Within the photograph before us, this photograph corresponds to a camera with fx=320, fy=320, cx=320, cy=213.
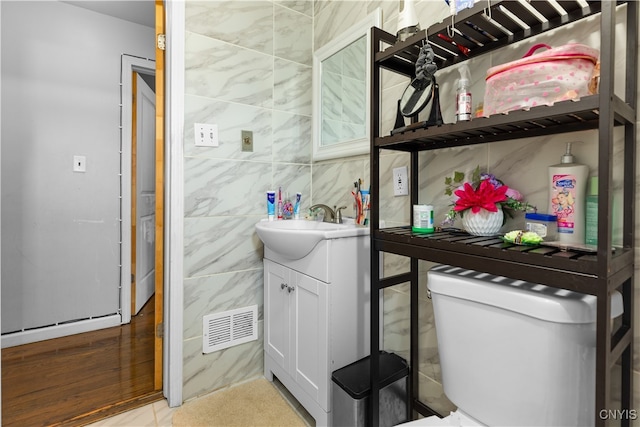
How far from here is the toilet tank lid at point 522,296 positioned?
683 millimetres

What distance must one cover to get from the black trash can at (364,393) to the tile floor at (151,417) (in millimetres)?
318

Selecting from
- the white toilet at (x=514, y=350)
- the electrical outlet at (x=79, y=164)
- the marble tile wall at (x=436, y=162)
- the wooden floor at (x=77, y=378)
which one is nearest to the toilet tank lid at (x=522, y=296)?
the white toilet at (x=514, y=350)

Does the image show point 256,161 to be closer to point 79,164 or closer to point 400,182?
point 400,182

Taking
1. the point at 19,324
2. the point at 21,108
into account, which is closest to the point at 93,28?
the point at 21,108

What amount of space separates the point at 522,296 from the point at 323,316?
2.40ft

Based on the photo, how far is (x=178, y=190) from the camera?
5.10 feet

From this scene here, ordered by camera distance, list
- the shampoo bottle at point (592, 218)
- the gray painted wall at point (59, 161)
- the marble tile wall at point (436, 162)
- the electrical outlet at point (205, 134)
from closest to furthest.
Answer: the shampoo bottle at point (592, 218) → the marble tile wall at point (436, 162) → the electrical outlet at point (205, 134) → the gray painted wall at point (59, 161)

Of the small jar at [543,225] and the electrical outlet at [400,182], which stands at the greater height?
the electrical outlet at [400,182]

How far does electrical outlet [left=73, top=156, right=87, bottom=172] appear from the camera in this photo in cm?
226

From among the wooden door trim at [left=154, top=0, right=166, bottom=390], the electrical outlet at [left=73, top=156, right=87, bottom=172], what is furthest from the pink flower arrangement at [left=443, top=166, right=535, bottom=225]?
the electrical outlet at [left=73, top=156, right=87, bottom=172]

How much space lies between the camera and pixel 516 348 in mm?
767

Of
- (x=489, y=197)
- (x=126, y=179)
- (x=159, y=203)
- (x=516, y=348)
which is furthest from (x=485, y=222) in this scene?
(x=126, y=179)

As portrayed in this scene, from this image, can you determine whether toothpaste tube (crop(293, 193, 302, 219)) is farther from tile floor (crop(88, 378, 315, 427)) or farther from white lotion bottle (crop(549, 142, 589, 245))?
white lotion bottle (crop(549, 142, 589, 245))

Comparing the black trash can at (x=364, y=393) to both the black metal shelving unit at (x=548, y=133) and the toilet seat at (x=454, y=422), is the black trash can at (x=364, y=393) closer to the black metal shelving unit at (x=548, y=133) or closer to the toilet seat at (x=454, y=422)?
the black metal shelving unit at (x=548, y=133)
